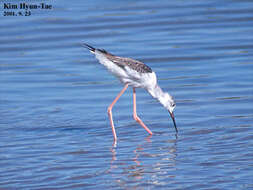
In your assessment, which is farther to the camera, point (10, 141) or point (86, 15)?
point (86, 15)

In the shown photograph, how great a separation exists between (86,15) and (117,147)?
10648mm

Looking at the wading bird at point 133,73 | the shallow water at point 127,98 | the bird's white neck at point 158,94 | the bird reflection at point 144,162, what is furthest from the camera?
the bird's white neck at point 158,94

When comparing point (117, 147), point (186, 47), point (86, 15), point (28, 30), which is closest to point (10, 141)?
point (117, 147)

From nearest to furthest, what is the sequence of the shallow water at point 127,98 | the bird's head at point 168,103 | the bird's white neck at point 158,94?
the shallow water at point 127,98 → the bird's head at point 168,103 → the bird's white neck at point 158,94

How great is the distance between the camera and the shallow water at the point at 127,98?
626cm

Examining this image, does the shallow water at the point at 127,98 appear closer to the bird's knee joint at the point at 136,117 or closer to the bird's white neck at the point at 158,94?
the bird's knee joint at the point at 136,117

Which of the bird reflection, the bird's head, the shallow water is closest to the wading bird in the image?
the bird's head

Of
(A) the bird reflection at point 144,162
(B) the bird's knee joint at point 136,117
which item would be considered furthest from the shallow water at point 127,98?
(B) the bird's knee joint at point 136,117

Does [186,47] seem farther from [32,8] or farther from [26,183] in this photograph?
[26,183]

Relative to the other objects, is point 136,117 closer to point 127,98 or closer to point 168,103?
point 168,103

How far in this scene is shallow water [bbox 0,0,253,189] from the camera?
6.26m

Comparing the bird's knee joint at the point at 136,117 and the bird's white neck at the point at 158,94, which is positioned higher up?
the bird's white neck at the point at 158,94

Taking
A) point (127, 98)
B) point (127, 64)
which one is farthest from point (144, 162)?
point (127, 98)

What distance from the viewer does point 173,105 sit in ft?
28.3
